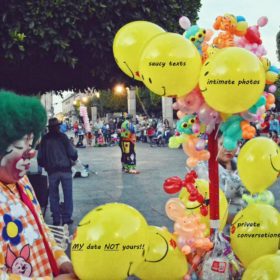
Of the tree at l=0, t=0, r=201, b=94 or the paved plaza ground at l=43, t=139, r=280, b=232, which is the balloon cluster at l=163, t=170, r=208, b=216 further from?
the paved plaza ground at l=43, t=139, r=280, b=232

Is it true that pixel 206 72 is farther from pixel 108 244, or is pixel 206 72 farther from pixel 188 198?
pixel 108 244

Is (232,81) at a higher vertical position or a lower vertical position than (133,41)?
lower

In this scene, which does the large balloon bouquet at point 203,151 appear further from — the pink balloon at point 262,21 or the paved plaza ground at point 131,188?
the paved plaza ground at point 131,188

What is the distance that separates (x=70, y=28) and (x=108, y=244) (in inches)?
118

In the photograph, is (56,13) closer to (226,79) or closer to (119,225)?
(226,79)

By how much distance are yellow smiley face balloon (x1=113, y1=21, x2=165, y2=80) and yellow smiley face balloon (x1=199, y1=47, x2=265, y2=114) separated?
49 centimetres

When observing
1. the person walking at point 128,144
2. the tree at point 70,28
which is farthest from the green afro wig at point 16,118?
the person walking at point 128,144

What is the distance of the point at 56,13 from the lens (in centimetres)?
461

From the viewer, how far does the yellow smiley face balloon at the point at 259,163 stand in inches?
127

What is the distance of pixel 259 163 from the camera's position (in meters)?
3.22

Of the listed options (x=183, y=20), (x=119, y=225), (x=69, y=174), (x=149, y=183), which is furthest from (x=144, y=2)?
(x=149, y=183)

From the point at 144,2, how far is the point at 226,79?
258 centimetres

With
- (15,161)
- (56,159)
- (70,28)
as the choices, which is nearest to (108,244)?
(15,161)

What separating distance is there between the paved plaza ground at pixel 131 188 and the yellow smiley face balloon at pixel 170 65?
382cm
